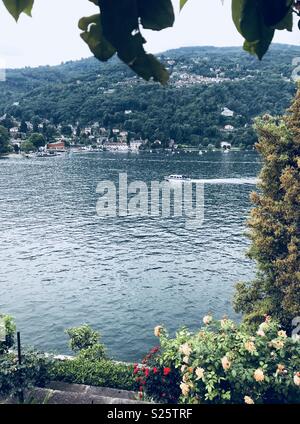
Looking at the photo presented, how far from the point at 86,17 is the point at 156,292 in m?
29.3

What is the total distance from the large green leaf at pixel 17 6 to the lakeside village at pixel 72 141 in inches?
4422

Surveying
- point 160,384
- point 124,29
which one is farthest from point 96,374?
point 124,29

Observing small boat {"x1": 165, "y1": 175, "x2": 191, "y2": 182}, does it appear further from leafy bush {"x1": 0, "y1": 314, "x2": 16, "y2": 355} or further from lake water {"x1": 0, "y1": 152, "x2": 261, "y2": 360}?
leafy bush {"x1": 0, "y1": 314, "x2": 16, "y2": 355}

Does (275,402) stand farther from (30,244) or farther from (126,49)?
(30,244)

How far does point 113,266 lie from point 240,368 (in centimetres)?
2653

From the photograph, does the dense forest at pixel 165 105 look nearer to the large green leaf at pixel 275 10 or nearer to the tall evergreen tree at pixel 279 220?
the tall evergreen tree at pixel 279 220

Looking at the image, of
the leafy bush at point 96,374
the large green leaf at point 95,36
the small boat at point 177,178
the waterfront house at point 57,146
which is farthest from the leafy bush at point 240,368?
the waterfront house at point 57,146

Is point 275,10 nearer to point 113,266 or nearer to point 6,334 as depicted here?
point 6,334

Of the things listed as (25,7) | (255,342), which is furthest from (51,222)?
(25,7)

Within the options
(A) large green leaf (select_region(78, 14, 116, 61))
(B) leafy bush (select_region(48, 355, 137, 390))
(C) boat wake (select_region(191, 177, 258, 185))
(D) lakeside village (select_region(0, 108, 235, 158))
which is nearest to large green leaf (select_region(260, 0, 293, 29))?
(A) large green leaf (select_region(78, 14, 116, 61))

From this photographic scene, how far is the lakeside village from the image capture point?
115125mm

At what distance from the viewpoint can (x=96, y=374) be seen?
12.1 metres

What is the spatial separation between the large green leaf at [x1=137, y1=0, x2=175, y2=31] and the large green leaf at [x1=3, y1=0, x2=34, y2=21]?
8.0 inches

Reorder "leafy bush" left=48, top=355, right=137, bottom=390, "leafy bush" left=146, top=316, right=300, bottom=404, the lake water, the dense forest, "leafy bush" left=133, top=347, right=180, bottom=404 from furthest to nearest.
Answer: the dense forest < the lake water < "leafy bush" left=48, top=355, right=137, bottom=390 < "leafy bush" left=133, top=347, right=180, bottom=404 < "leafy bush" left=146, top=316, right=300, bottom=404
